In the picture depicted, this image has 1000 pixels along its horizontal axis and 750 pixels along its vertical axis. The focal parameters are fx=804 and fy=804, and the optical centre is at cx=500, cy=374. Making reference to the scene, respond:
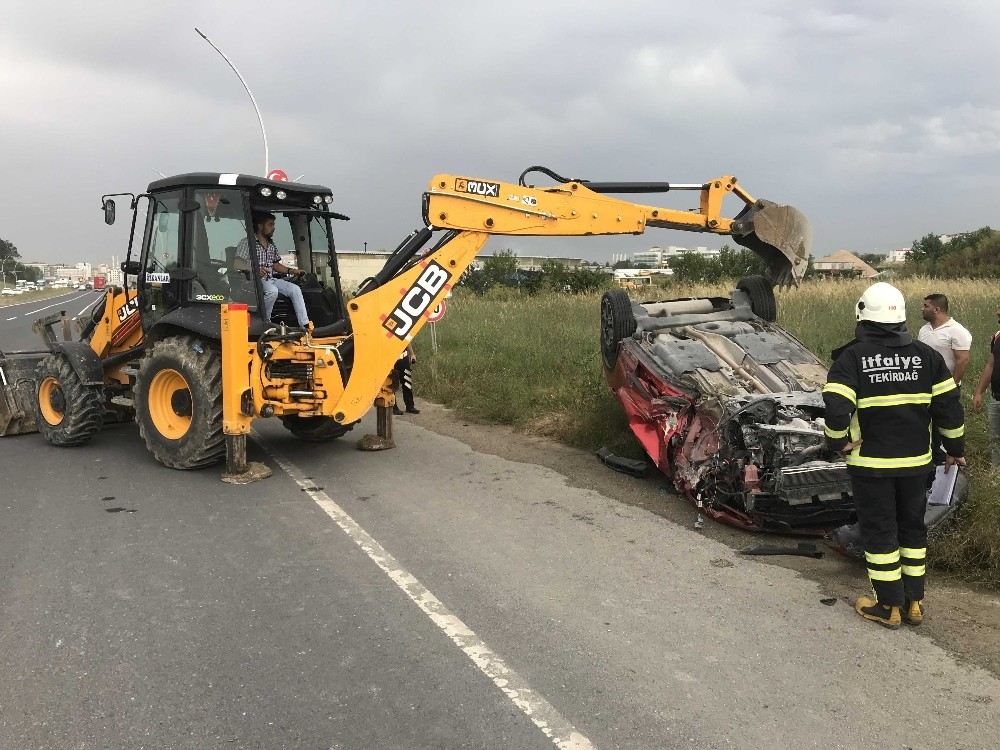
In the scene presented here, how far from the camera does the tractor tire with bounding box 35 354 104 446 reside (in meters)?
8.55

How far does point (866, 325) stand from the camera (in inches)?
176

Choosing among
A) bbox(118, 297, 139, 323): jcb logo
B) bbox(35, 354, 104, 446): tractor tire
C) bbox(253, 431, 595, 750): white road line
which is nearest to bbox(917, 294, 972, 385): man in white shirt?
bbox(253, 431, 595, 750): white road line

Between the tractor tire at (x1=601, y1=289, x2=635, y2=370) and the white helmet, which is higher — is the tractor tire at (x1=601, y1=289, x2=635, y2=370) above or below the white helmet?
below

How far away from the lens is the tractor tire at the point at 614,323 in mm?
7793

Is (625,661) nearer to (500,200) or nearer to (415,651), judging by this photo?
(415,651)

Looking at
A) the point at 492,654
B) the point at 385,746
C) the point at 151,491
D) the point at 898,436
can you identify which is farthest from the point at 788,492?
the point at 151,491

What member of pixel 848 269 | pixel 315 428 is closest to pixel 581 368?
pixel 315 428

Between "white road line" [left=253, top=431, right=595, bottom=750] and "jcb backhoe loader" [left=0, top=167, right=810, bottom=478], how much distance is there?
1.55 meters

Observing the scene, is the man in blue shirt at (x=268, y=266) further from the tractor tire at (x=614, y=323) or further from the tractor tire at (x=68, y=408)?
the tractor tire at (x=614, y=323)

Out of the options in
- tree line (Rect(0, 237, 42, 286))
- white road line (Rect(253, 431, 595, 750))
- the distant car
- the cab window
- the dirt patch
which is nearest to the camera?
A: white road line (Rect(253, 431, 595, 750))

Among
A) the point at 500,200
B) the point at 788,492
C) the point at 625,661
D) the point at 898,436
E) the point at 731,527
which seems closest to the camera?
the point at 625,661

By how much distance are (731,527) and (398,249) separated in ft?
13.0

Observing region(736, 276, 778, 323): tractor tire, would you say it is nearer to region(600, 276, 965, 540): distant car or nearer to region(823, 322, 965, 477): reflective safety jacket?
region(600, 276, 965, 540): distant car

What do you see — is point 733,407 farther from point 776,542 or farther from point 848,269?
point 848,269
